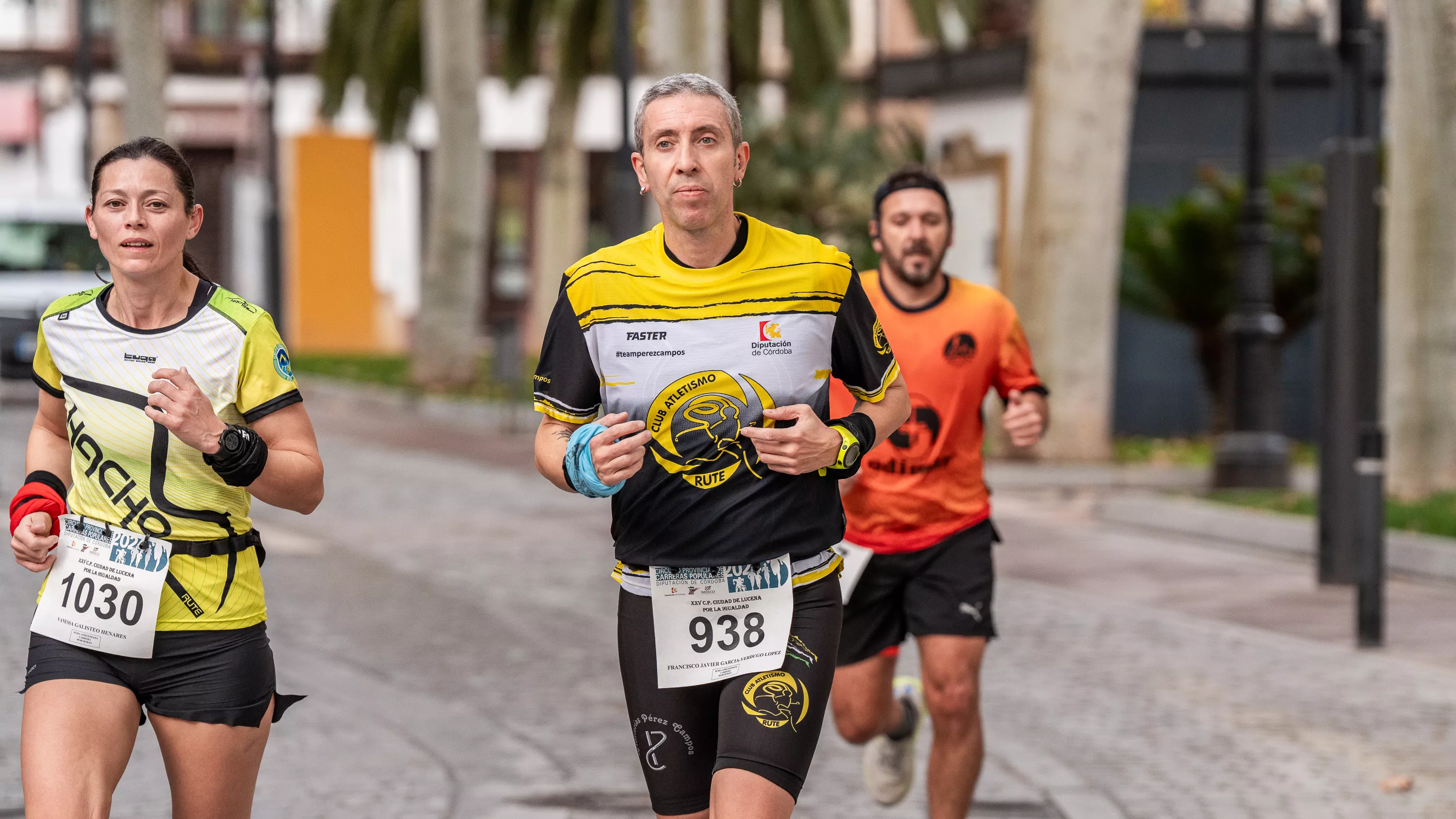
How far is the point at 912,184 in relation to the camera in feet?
20.4

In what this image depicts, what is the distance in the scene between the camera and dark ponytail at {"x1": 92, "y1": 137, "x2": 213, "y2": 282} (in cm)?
430

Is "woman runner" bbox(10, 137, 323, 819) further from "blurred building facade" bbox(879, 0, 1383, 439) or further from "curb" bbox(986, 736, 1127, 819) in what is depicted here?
"blurred building facade" bbox(879, 0, 1383, 439)

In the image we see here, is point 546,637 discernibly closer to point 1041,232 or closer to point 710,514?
point 710,514

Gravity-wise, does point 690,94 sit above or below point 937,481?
above

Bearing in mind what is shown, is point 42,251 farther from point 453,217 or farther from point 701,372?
point 701,372

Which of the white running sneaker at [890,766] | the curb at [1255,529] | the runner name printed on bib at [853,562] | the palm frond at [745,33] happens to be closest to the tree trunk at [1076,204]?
the curb at [1255,529]

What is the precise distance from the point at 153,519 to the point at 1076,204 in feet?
47.9

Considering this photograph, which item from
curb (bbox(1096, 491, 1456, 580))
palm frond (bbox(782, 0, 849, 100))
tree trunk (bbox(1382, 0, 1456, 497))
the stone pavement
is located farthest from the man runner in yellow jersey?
palm frond (bbox(782, 0, 849, 100))

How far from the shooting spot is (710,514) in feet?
14.0

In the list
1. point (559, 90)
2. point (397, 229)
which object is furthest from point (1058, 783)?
point (397, 229)

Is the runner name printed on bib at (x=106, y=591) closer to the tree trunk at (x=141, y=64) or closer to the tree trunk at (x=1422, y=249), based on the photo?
the tree trunk at (x=1422, y=249)

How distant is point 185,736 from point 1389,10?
38.2ft

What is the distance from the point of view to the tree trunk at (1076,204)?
18.0 m

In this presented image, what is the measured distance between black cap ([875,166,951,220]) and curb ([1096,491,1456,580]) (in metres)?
6.92
